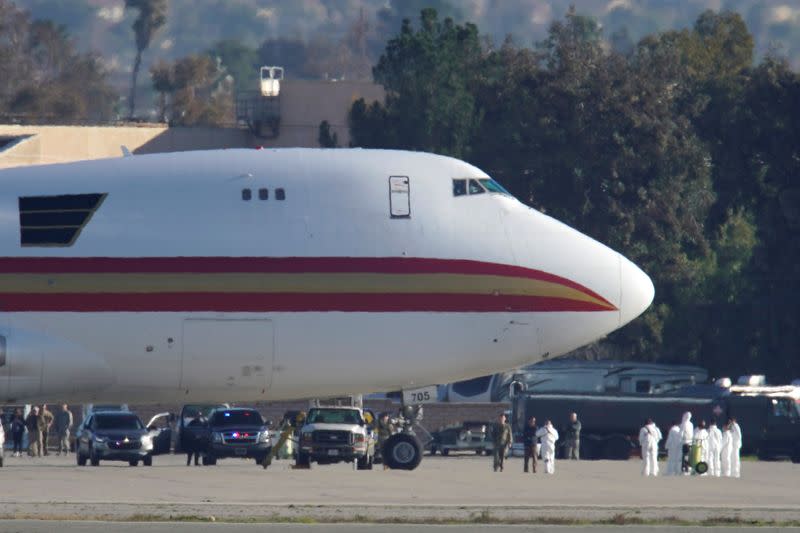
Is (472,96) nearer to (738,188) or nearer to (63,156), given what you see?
(738,188)

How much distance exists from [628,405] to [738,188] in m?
23.5

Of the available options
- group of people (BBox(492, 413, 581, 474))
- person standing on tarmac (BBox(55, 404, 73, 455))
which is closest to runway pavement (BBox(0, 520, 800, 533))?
group of people (BBox(492, 413, 581, 474))

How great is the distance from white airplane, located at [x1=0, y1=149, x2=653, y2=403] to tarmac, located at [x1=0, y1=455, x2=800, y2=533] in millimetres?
2458

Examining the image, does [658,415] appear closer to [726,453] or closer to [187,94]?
[726,453]

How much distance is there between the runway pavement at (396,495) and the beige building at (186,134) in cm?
5998

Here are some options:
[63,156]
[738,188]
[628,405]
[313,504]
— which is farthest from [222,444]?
[63,156]

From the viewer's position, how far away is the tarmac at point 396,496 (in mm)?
29375

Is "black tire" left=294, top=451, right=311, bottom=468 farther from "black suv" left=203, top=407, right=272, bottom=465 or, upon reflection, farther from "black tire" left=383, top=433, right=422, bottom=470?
"black tire" left=383, top=433, right=422, bottom=470

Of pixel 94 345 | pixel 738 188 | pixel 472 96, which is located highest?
pixel 472 96

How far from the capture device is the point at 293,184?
105 ft

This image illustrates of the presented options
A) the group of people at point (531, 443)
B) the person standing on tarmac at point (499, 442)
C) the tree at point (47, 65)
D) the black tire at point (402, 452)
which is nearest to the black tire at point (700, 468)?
the group of people at point (531, 443)

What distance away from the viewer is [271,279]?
31453mm

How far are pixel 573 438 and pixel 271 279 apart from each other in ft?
104

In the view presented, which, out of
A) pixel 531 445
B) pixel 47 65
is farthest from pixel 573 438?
pixel 47 65
